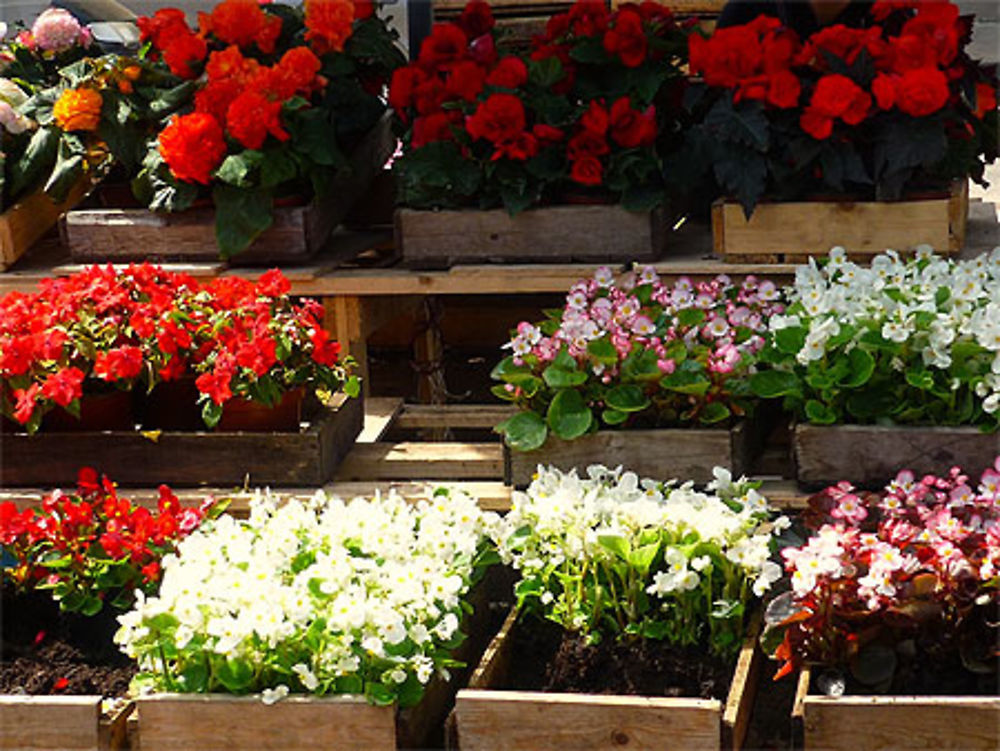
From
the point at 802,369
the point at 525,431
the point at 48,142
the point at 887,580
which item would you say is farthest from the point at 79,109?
the point at 887,580

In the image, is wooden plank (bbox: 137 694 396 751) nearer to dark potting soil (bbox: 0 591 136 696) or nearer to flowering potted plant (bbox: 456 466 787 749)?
flowering potted plant (bbox: 456 466 787 749)

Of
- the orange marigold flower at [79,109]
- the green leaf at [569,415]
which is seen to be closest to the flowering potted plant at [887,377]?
the green leaf at [569,415]

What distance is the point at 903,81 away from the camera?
323 cm

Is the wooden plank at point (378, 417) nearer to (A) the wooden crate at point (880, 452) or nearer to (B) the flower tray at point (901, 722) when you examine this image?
(A) the wooden crate at point (880, 452)

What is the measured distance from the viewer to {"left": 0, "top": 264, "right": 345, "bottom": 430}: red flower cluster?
119 inches

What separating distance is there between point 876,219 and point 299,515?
1402mm

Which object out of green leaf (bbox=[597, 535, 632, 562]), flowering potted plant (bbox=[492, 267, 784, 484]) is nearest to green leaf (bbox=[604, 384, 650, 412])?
flowering potted plant (bbox=[492, 267, 784, 484])

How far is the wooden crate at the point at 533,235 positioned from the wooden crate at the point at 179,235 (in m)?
0.23

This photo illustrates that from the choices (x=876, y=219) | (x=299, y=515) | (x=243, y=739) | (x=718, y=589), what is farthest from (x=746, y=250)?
(x=243, y=739)

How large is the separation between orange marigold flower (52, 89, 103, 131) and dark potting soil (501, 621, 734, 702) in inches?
72.7

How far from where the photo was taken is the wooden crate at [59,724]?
245cm

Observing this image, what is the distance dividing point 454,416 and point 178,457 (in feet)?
2.21

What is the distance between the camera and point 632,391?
2.92m

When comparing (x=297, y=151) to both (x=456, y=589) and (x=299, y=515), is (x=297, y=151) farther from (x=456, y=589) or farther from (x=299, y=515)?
(x=456, y=589)
